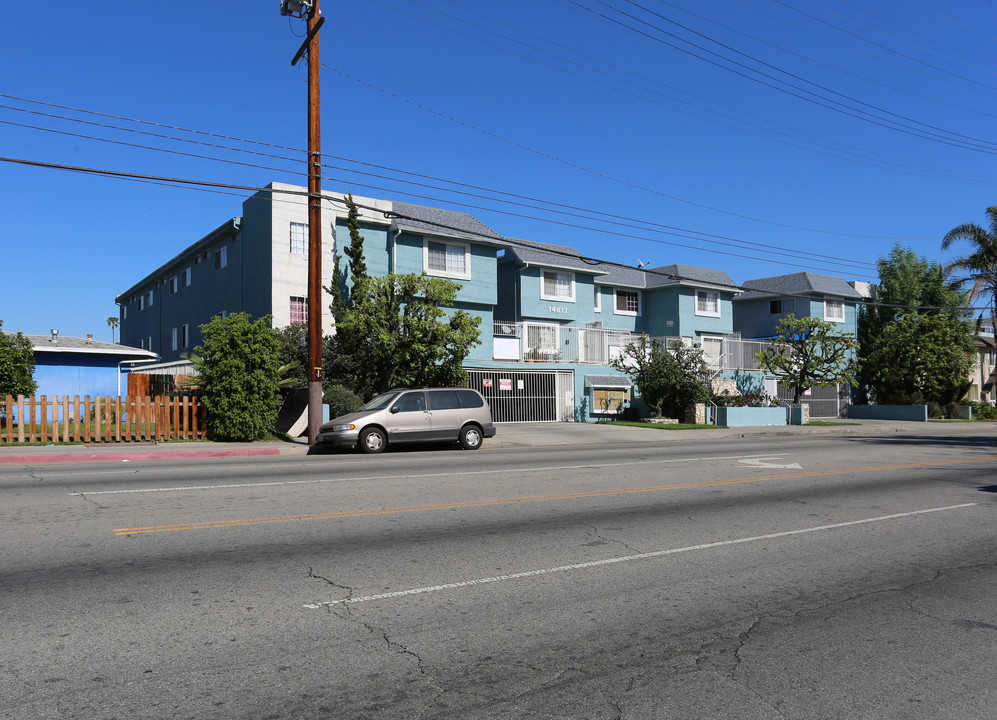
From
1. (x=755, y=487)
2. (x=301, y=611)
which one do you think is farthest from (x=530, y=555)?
(x=755, y=487)

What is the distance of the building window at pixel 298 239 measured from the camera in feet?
99.7

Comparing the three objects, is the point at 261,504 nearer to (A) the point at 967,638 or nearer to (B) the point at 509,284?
(A) the point at 967,638

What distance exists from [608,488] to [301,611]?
6989 mm

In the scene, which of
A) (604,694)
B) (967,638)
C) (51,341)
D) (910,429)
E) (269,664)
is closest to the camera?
(604,694)

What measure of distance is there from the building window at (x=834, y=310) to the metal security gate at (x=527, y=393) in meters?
25.1

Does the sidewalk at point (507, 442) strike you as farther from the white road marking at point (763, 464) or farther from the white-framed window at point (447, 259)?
the white-framed window at point (447, 259)

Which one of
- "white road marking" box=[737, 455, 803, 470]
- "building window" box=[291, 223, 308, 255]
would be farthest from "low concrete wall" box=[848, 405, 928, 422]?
"building window" box=[291, 223, 308, 255]

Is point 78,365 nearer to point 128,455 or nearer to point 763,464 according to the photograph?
point 128,455

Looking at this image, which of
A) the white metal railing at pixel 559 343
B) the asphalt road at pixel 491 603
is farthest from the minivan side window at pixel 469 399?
the white metal railing at pixel 559 343

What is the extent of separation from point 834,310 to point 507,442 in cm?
3612

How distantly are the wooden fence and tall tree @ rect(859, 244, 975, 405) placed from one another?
3338 cm

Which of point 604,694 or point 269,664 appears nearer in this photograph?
point 604,694

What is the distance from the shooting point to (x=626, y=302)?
4544cm

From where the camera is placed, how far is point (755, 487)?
11773mm
